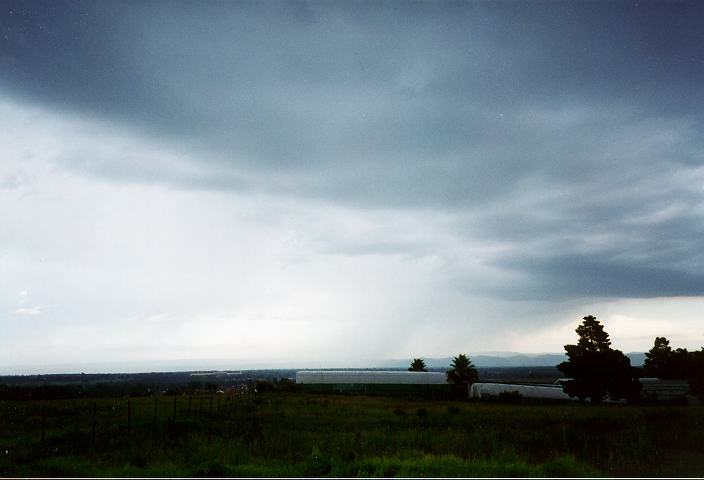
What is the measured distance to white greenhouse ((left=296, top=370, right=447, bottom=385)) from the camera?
82.2m

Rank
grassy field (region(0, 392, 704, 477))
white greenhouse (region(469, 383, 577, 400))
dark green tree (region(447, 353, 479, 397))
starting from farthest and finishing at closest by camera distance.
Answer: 1. dark green tree (region(447, 353, 479, 397))
2. white greenhouse (region(469, 383, 577, 400))
3. grassy field (region(0, 392, 704, 477))

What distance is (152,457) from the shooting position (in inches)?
677

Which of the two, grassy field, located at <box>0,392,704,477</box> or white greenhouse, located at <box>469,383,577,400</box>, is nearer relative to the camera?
grassy field, located at <box>0,392,704,477</box>

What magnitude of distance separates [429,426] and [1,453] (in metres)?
19.1

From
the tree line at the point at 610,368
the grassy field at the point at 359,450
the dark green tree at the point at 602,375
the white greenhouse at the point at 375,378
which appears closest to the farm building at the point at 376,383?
the white greenhouse at the point at 375,378

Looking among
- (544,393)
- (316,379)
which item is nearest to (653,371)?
(544,393)

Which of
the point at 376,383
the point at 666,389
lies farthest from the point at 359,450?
the point at 376,383

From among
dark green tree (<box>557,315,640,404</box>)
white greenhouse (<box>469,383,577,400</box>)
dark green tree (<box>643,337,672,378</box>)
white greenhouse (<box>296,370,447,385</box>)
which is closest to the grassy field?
dark green tree (<box>557,315,640,404</box>)

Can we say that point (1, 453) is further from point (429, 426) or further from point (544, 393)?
point (544, 393)

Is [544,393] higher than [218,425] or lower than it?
lower

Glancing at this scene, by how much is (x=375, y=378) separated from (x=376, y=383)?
1.39 m

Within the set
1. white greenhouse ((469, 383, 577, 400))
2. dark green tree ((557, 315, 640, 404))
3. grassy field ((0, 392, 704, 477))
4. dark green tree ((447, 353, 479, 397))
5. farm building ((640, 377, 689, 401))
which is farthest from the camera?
dark green tree ((447, 353, 479, 397))

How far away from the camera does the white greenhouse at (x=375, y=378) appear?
82.2m

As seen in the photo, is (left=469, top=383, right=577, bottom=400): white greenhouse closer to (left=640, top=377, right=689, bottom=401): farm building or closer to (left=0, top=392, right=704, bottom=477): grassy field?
(left=640, top=377, right=689, bottom=401): farm building
